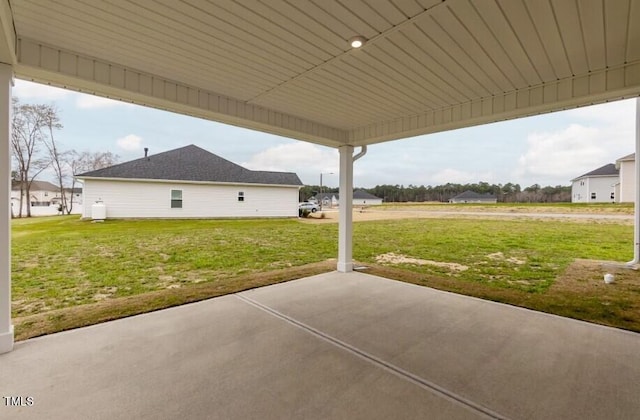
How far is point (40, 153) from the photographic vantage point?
11.6 m

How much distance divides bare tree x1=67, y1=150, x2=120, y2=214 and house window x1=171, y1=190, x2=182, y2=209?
3737 millimetres

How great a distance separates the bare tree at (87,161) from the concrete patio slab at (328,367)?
45.0 ft

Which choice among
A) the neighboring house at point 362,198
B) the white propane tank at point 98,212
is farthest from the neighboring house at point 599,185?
the neighboring house at point 362,198

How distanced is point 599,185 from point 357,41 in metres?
18.8

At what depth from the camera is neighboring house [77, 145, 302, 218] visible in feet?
42.1

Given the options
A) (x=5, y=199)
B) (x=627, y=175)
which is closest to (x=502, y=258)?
(x=627, y=175)

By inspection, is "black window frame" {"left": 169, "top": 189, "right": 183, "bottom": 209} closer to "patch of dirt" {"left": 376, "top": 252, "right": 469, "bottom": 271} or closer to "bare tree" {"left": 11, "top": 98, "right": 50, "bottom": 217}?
"bare tree" {"left": 11, "top": 98, "right": 50, "bottom": 217}

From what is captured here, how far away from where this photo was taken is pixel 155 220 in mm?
13398

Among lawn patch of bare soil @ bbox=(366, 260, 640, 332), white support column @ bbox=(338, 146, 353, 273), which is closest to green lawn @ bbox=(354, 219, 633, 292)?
lawn patch of bare soil @ bbox=(366, 260, 640, 332)

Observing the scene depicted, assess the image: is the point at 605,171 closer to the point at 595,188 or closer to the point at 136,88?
the point at 595,188

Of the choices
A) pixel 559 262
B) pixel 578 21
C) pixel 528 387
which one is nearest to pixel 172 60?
pixel 578 21

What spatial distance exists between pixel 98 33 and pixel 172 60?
56 centimetres

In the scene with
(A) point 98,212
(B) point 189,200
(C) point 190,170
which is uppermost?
(C) point 190,170

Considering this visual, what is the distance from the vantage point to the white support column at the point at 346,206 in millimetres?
5379
